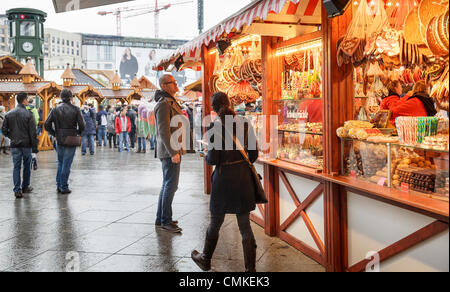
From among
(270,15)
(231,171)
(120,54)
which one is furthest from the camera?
(120,54)

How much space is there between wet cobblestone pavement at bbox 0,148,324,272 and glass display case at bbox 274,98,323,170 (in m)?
1.09

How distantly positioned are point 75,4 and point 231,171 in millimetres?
4269

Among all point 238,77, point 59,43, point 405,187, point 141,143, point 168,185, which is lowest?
point 168,185

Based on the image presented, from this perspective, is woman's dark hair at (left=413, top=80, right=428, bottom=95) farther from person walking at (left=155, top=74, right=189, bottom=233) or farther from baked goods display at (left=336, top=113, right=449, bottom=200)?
person walking at (left=155, top=74, right=189, bottom=233)

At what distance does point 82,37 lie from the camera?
72688 mm

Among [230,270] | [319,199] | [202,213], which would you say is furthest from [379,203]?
[202,213]

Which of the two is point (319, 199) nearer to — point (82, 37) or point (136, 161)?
point (136, 161)

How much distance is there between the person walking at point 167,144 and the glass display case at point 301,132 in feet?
4.47

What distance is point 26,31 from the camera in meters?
29.9

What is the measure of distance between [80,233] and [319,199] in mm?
3233

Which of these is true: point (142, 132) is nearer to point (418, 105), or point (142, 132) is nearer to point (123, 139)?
point (123, 139)

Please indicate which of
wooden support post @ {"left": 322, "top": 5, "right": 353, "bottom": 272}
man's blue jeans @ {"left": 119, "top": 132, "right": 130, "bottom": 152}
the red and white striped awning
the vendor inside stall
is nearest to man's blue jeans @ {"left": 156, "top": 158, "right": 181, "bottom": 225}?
the red and white striped awning

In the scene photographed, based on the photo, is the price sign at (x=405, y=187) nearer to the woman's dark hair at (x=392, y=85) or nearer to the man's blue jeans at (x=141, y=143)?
the woman's dark hair at (x=392, y=85)

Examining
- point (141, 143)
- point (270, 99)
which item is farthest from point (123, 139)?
point (270, 99)
